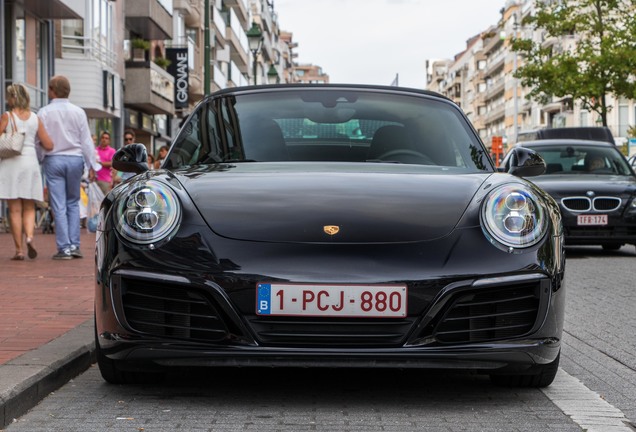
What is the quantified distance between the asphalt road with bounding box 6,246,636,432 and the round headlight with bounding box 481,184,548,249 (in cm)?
67

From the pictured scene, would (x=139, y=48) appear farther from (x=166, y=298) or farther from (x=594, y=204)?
(x=166, y=298)

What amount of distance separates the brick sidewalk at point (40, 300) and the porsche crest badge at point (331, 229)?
5.26ft

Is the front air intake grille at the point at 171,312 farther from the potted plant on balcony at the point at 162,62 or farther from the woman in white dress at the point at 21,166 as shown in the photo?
the potted plant on balcony at the point at 162,62

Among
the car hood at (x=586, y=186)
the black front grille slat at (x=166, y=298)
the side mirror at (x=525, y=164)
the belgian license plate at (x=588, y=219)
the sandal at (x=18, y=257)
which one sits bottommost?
the sandal at (x=18, y=257)

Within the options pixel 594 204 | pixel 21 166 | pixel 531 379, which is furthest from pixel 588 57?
pixel 531 379

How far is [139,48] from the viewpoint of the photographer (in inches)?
1551

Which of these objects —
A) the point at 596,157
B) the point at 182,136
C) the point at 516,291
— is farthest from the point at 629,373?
A: the point at 596,157

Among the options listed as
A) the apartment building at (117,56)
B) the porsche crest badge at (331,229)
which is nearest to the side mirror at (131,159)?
the porsche crest badge at (331,229)

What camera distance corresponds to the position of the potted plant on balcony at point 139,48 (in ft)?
128

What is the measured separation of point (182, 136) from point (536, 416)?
8.10ft

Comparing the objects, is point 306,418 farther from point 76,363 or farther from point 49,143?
point 49,143

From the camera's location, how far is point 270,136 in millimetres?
5883

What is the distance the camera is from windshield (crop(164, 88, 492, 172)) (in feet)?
19.0

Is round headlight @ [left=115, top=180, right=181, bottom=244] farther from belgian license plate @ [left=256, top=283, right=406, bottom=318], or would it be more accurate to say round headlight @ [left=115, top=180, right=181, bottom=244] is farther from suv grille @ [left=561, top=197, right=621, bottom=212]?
suv grille @ [left=561, top=197, right=621, bottom=212]
